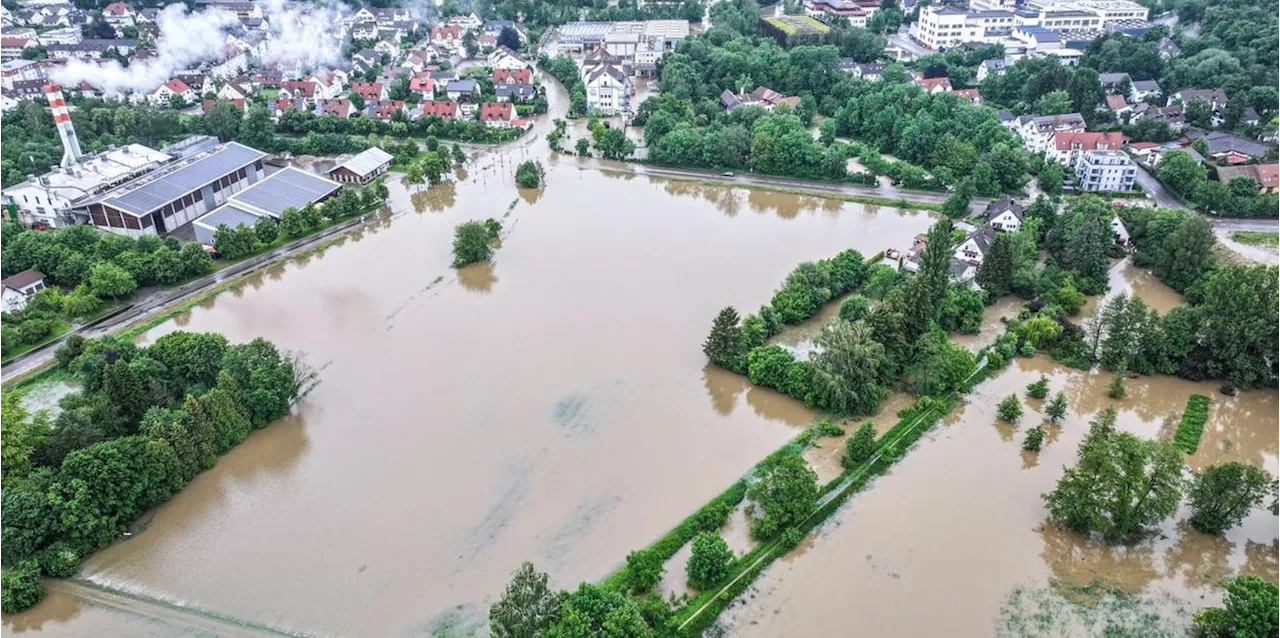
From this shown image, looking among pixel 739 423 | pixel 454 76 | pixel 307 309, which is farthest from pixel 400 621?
pixel 454 76

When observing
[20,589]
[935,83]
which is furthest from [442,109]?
[20,589]

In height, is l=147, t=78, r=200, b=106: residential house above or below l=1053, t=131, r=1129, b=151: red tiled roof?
above

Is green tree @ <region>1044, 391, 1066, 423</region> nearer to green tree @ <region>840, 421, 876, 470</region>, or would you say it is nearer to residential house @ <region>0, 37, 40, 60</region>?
green tree @ <region>840, 421, 876, 470</region>

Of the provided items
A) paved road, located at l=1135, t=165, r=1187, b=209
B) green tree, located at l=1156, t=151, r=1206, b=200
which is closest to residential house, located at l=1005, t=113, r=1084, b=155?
paved road, located at l=1135, t=165, r=1187, b=209

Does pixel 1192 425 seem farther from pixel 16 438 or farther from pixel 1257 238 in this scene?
pixel 16 438

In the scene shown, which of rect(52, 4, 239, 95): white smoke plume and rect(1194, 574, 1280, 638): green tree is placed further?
rect(52, 4, 239, 95): white smoke plume
